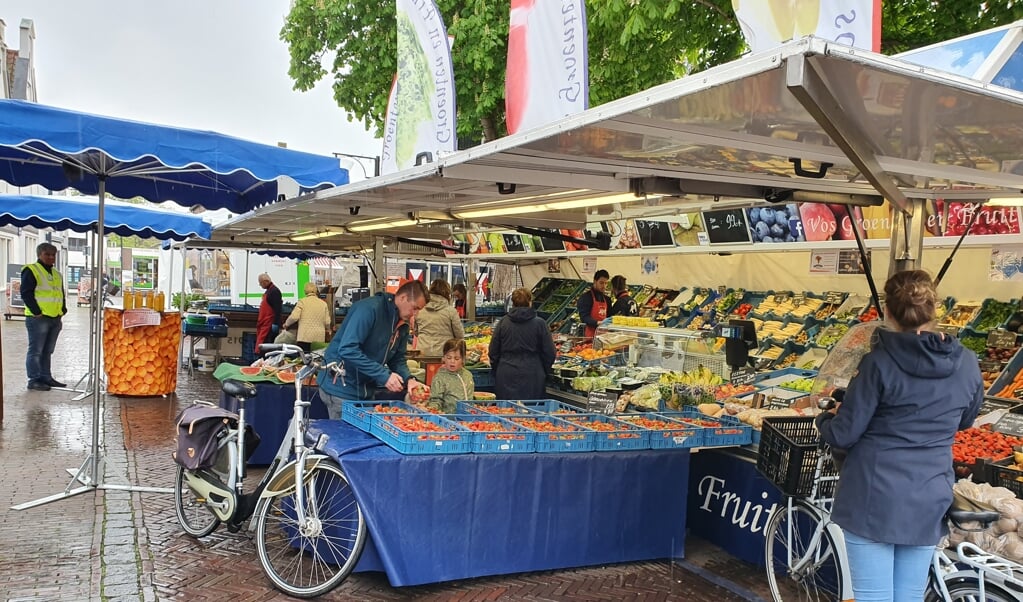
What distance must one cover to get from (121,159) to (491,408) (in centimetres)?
309

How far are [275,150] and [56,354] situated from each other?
1351 centimetres

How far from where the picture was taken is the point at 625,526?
5113mm

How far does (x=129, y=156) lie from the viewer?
5.16m

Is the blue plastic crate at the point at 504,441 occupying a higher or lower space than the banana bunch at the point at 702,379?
lower

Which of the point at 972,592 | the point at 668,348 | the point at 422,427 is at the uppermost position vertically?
the point at 668,348

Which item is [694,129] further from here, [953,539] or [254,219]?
[254,219]

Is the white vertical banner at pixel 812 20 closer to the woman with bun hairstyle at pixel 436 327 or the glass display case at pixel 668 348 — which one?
the glass display case at pixel 668 348

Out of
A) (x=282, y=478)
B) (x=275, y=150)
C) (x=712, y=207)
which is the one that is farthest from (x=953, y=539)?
(x=275, y=150)

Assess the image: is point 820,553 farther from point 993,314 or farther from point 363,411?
point 993,314

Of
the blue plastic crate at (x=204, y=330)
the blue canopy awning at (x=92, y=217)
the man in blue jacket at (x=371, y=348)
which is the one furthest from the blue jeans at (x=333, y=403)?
the blue plastic crate at (x=204, y=330)

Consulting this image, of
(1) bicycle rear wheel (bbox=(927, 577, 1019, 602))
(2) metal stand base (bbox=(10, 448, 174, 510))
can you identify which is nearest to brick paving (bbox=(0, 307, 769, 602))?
(2) metal stand base (bbox=(10, 448, 174, 510))

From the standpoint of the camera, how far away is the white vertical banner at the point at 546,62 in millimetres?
6516

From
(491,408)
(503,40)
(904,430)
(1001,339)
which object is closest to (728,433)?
(491,408)

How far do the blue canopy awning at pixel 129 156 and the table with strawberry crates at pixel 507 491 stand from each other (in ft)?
6.44
